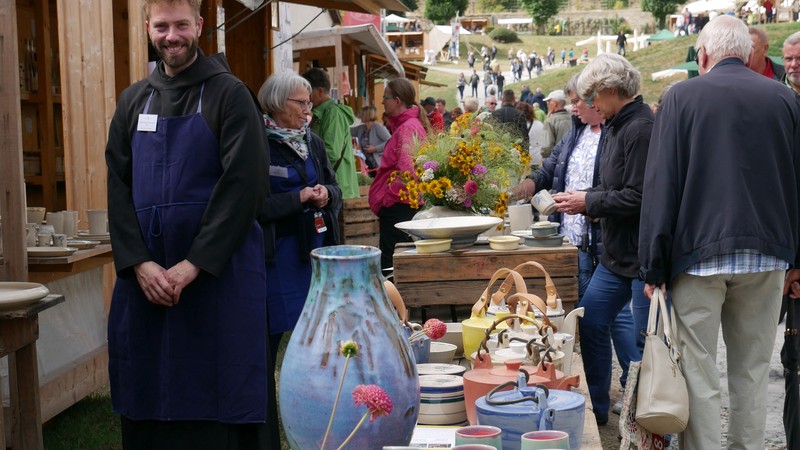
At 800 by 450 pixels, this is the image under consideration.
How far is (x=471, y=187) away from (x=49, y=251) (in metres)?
1.96

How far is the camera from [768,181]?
350 centimetres

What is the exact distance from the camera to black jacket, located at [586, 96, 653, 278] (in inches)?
168

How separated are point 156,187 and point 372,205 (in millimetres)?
4053

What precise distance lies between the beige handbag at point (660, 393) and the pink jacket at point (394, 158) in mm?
2946

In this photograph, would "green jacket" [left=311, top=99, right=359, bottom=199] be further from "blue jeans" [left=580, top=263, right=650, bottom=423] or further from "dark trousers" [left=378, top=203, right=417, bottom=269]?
"blue jeans" [left=580, top=263, right=650, bottom=423]

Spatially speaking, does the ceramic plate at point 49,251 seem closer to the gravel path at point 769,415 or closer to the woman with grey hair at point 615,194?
the woman with grey hair at point 615,194

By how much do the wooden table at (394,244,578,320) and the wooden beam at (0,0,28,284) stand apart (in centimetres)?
154

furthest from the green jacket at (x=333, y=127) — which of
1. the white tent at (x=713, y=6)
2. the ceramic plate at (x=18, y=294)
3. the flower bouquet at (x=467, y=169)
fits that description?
the white tent at (x=713, y=6)

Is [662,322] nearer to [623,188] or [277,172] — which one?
[623,188]

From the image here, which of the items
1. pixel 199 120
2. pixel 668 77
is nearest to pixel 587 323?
pixel 199 120

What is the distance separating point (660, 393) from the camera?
3324mm

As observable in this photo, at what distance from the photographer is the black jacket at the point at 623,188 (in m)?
4.26

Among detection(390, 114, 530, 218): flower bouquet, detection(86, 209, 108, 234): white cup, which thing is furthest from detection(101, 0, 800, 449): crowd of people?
detection(86, 209, 108, 234): white cup

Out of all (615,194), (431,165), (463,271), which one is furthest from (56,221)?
(615,194)
